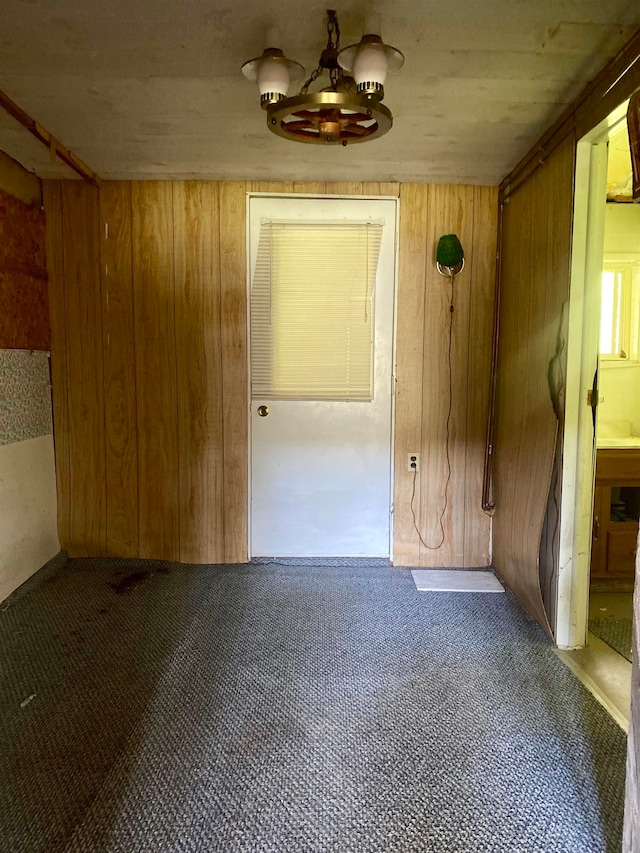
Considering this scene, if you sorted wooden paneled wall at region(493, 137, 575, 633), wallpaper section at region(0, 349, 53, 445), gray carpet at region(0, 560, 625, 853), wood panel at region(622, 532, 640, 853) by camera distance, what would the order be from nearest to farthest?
wood panel at region(622, 532, 640, 853), gray carpet at region(0, 560, 625, 853), wooden paneled wall at region(493, 137, 575, 633), wallpaper section at region(0, 349, 53, 445)

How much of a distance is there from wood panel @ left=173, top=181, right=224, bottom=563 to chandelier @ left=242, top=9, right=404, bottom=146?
1191 millimetres

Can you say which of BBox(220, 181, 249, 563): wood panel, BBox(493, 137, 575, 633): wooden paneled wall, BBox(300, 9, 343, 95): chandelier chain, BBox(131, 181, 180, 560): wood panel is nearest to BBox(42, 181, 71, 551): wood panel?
BBox(131, 181, 180, 560): wood panel

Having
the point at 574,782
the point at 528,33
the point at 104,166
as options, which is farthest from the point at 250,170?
the point at 574,782

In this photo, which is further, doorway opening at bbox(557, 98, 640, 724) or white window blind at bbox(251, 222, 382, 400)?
white window blind at bbox(251, 222, 382, 400)

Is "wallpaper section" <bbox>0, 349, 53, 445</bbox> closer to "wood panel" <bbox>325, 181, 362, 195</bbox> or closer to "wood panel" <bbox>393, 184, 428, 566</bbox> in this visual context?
"wood panel" <bbox>325, 181, 362, 195</bbox>

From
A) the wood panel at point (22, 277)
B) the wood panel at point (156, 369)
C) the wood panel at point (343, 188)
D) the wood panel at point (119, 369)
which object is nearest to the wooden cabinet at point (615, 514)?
the wood panel at point (343, 188)

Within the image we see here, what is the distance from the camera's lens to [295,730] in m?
1.57

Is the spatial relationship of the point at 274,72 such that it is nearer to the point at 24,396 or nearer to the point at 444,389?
the point at 444,389

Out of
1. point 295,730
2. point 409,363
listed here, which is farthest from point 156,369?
point 295,730

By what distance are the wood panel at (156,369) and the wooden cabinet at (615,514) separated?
2.42 metres

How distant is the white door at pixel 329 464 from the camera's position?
2.85 metres

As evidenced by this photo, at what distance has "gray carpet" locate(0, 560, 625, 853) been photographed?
123 centimetres

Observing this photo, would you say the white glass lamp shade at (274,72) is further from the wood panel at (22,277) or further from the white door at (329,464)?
the wood panel at (22,277)

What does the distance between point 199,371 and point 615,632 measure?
8.22ft
